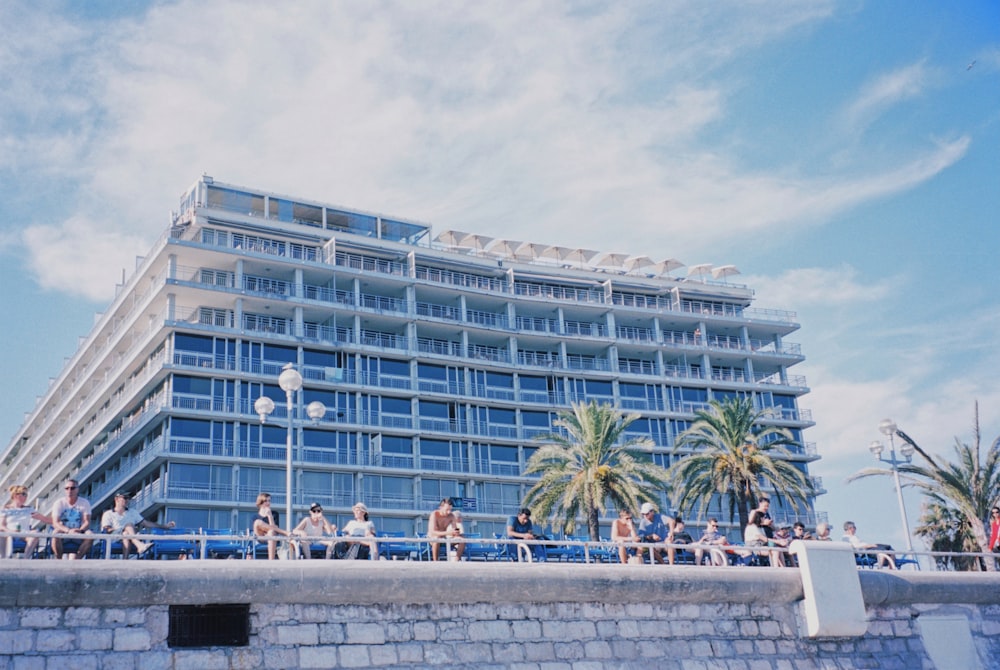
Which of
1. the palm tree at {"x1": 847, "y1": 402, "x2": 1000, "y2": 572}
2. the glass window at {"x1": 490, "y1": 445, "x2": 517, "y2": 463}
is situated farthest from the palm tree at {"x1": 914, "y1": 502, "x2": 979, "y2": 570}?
the glass window at {"x1": 490, "y1": 445, "x2": 517, "y2": 463}

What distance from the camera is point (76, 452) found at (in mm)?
62781

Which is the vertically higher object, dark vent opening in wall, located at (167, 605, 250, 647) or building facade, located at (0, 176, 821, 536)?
building facade, located at (0, 176, 821, 536)

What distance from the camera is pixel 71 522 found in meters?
14.6

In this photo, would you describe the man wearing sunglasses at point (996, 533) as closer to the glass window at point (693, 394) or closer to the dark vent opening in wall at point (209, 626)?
the dark vent opening in wall at point (209, 626)

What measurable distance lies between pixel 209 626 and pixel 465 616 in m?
3.36

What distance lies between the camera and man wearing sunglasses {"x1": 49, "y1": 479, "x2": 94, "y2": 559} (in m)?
14.3

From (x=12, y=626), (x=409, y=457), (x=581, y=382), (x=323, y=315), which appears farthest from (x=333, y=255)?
(x=12, y=626)

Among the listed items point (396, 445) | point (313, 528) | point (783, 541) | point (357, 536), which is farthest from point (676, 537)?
point (396, 445)

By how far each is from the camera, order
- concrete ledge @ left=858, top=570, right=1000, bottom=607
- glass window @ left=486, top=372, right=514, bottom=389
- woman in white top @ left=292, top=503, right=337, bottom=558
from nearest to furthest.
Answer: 1. woman in white top @ left=292, top=503, right=337, bottom=558
2. concrete ledge @ left=858, top=570, right=1000, bottom=607
3. glass window @ left=486, top=372, right=514, bottom=389

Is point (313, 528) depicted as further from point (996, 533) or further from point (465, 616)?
point (996, 533)

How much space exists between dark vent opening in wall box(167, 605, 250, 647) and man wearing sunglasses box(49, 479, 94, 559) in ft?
5.89

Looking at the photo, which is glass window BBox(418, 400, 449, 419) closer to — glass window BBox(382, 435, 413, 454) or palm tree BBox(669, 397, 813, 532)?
glass window BBox(382, 435, 413, 454)

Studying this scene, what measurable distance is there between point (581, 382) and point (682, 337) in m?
8.28

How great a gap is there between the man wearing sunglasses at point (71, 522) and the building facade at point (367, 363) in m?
36.1
